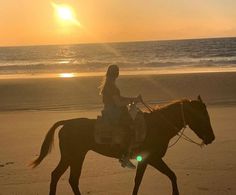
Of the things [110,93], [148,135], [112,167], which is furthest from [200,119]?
[112,167]

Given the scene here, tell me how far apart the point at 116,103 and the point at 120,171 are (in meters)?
2.87

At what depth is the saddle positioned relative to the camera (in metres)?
7.94

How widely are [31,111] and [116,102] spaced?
1322 centimetres

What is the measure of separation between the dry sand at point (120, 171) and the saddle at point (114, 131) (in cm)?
123

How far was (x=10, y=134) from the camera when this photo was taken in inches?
594

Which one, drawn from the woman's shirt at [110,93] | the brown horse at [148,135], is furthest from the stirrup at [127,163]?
the woman's shirt at [110,93]

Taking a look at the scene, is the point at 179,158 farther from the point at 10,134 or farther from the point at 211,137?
the point at 10,134

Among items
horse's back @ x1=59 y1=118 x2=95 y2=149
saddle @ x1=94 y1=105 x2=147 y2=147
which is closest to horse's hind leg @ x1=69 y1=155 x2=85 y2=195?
horse's back @ x1=59 y1=118 x2=95 y2=149

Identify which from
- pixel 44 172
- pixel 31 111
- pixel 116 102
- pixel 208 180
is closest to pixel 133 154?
pixel 116 102

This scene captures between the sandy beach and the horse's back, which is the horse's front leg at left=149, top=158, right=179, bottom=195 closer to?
the sandy beach

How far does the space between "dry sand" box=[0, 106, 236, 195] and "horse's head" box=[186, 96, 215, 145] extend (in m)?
1.21

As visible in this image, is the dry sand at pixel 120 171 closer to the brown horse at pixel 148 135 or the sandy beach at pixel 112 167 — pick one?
the sandy beach at pixel 112 167

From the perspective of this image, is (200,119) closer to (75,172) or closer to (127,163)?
(127,163)

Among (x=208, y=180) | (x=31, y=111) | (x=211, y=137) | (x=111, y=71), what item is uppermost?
(x=31, y=111)
